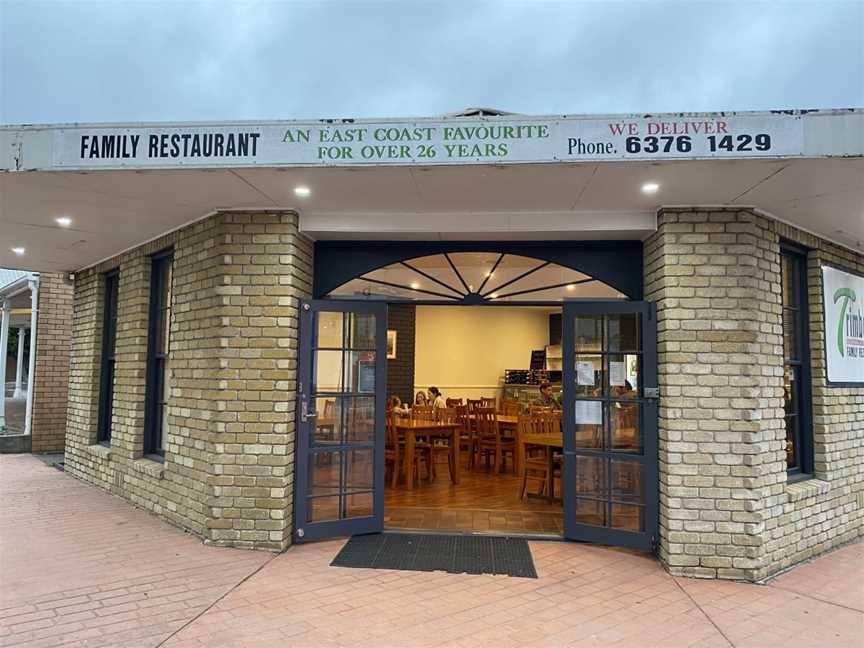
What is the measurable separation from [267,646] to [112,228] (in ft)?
14.3

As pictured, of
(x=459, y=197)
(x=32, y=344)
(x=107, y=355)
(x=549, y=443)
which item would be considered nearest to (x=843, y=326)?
(x=549, y=443)

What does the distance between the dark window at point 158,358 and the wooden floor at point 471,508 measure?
261 centimetres

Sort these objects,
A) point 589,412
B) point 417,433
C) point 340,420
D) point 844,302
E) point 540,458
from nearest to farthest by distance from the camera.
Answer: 1. point 589,412
2. point 340,420
3. point 844,302
4. point 540,458
5. point 417,433

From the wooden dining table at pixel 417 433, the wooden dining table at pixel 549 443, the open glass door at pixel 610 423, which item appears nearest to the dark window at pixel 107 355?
the wooden dining table at pixel 417 433

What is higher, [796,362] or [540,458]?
[796,362]

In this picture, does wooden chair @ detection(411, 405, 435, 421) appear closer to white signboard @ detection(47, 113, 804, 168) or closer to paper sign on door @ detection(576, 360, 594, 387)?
paper sign on door @ detection(576, 360, 594, 387)

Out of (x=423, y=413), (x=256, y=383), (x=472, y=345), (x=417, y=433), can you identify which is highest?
(x=472, y=345)

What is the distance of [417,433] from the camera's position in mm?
7828

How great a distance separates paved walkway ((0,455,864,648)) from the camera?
3.49m

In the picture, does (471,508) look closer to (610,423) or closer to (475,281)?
(610,423)

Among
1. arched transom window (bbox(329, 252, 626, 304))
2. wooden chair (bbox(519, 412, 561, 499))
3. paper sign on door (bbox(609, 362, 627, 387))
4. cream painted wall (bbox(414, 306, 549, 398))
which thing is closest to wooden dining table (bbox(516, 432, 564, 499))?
wooden chair (bbox(519, 412, 561, 499))

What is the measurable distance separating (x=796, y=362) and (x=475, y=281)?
303 centimetres

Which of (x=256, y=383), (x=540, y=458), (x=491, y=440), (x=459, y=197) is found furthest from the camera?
(x=491, y=440)

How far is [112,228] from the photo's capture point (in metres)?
5.91
